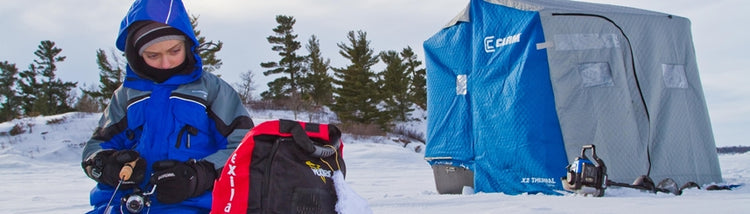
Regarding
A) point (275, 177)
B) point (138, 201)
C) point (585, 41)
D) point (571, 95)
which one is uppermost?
point (585, 41)

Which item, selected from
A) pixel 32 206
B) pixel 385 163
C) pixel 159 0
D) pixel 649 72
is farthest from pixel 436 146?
pixel 385 163

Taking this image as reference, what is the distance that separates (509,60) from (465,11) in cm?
85

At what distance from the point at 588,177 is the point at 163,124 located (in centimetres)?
354

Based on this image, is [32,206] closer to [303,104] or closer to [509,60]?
[509,60]

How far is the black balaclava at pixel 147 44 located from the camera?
8.00ft

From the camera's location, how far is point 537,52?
558cm

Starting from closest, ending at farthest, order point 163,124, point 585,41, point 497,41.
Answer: point 163,124
point 585,41
point 497,41

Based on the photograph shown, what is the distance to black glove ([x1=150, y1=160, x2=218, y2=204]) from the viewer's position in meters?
2.04

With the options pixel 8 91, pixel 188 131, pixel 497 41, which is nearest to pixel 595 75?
pixel 497 41

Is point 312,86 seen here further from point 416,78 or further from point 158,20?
point 158,20

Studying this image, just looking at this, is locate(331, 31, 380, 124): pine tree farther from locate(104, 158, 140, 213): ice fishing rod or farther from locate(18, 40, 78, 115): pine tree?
locate(104, 158, 140, 213): ice fishing rod

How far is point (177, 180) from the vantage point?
2.04 m

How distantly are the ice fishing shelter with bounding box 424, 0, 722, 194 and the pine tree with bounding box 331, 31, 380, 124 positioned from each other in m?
25.5

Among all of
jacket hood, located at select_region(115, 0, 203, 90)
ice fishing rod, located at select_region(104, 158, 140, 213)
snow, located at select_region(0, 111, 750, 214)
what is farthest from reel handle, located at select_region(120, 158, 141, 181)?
snow, located at select_region(0, 111, 750, 214)
